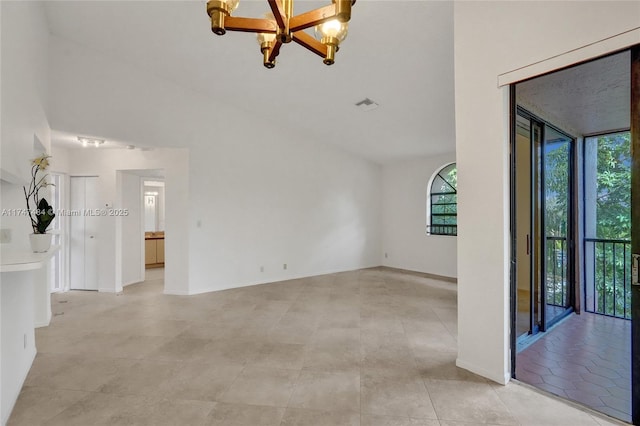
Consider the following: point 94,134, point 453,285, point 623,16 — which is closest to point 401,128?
point 453,285

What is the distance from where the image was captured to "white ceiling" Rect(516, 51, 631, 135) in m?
2.42

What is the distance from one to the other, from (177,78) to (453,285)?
19.3 ft

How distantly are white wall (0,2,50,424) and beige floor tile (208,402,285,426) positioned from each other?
1257mm

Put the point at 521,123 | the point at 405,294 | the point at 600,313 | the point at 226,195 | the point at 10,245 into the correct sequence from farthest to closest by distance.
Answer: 1. the point at 226,195
2. the point at 405,294
3. the point at 600,313
4. the point at 521,123
5. the point at 10,245

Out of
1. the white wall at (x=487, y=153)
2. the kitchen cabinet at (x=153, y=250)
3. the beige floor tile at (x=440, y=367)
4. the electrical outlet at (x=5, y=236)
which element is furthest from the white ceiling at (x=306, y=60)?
the kitchen cabinet at (x=153, y=250)

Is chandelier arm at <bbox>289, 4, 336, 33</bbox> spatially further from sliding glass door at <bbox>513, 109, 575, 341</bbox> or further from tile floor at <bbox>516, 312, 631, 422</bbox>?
tile floor at <bbox>516, 312, 631, 422</bbox>

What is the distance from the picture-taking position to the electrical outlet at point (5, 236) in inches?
84.3

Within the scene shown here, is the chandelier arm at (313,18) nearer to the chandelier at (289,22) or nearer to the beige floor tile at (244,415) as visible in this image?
the chandelier at (289,22)

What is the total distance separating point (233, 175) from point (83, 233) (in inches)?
109

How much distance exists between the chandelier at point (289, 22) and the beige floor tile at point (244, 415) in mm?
2314

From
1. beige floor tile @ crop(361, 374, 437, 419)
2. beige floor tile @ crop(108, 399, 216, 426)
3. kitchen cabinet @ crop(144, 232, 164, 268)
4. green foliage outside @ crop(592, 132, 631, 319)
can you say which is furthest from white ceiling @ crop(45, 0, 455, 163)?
kitchen cabinet @ crop(144, 232, 164, 268)

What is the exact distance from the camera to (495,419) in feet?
Result: 6.20

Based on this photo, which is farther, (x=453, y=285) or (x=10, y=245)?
(x=453, y=285)

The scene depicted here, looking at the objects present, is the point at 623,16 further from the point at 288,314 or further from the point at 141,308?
the point at 141,308
